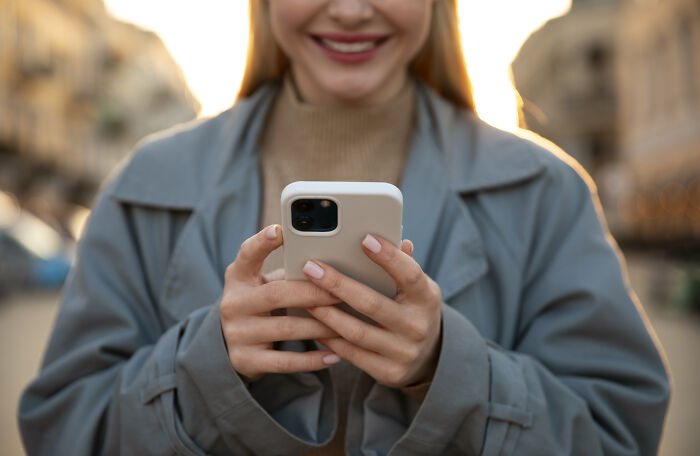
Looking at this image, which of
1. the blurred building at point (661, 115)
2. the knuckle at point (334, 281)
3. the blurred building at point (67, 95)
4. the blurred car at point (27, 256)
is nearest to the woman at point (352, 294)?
the knuckle at point (334, 281)

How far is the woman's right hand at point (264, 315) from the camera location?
1.33 metres

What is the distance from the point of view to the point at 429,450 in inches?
60.0

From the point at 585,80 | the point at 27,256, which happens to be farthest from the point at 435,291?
the point at 585,80

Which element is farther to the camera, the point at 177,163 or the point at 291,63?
the point at 291,63

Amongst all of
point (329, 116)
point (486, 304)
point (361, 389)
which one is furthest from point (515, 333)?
point (329, 116)

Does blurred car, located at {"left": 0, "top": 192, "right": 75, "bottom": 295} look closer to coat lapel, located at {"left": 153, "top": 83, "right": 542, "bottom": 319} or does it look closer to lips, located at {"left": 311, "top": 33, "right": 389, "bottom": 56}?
coat lapel, located at {"left": 153, "top": 83, "right": 542, "bottom": 319}

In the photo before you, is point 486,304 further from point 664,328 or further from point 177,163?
point 664,328

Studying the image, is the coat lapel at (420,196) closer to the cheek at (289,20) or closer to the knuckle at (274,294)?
the cheek at (289,20)

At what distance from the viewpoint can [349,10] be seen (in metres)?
1.72

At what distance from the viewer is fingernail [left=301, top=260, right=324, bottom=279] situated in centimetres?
131

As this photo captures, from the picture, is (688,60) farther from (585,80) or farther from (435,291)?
(435,291)

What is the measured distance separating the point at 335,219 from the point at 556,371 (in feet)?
2.48

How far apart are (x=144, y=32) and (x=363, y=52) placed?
47.4 meters

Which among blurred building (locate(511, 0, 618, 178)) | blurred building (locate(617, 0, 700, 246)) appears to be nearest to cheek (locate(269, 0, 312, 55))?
blurred building (locate(617, 0, 700, 246))
